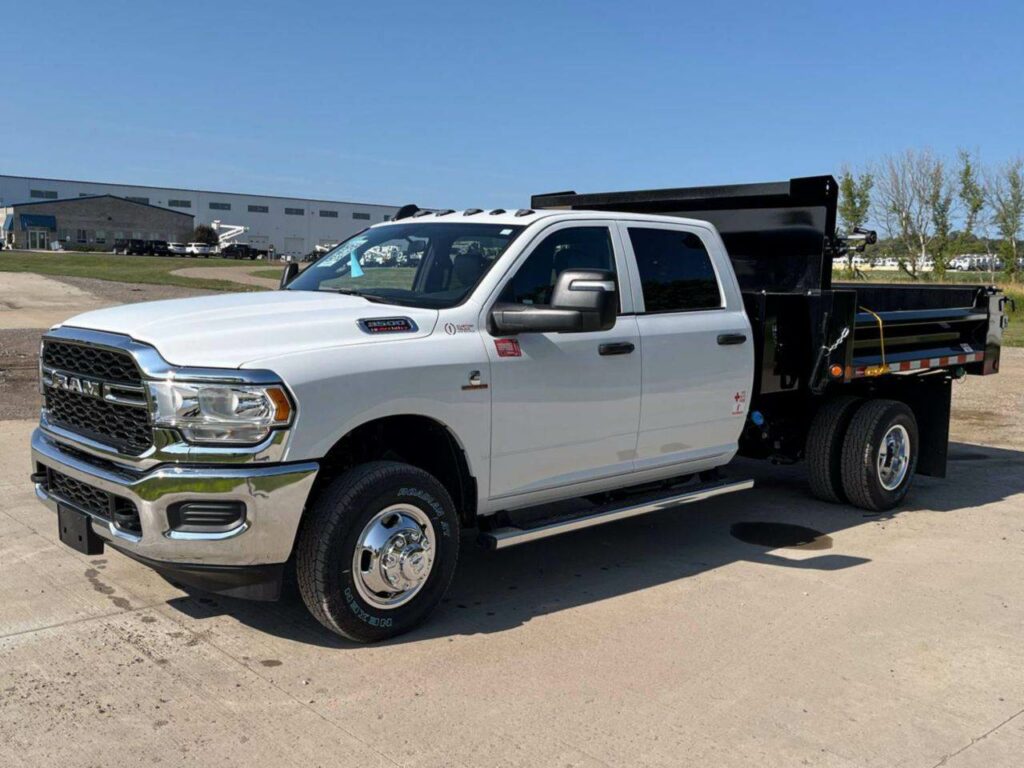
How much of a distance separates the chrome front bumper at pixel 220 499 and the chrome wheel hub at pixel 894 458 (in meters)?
4.85

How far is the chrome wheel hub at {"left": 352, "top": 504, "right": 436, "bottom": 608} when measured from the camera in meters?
→ 4.43

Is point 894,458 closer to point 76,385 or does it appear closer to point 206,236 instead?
point 76,385

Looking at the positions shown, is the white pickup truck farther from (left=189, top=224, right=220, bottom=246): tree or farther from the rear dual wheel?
(left=189, top=224, right=220, bottom=246): tree

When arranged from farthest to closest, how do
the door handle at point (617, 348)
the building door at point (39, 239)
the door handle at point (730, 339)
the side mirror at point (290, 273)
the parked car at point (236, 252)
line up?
the building door at point (39, 239) → the parked car at point (236, 252) → the side mirror at point (290, 273) → the door handle at point (730, 339) → the door handle at point (617, 348)

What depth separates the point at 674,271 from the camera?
5.98m

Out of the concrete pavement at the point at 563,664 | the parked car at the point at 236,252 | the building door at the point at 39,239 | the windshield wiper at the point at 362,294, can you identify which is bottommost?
the concrete pavement at the point at 563,664

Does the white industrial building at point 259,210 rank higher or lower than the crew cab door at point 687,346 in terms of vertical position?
higher

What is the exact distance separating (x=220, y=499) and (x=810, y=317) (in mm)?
4270

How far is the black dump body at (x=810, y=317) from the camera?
6.71 metres

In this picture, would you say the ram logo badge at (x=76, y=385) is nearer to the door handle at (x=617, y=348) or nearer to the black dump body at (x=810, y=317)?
the door handle at (x=617, y=348)

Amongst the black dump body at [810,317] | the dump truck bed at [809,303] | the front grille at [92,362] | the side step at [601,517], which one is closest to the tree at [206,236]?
the black dump body at [810,317]

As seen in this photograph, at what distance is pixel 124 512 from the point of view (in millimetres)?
4293

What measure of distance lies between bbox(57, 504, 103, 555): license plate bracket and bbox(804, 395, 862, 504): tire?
503cm

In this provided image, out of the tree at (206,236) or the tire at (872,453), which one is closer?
the tire at (872,453)
